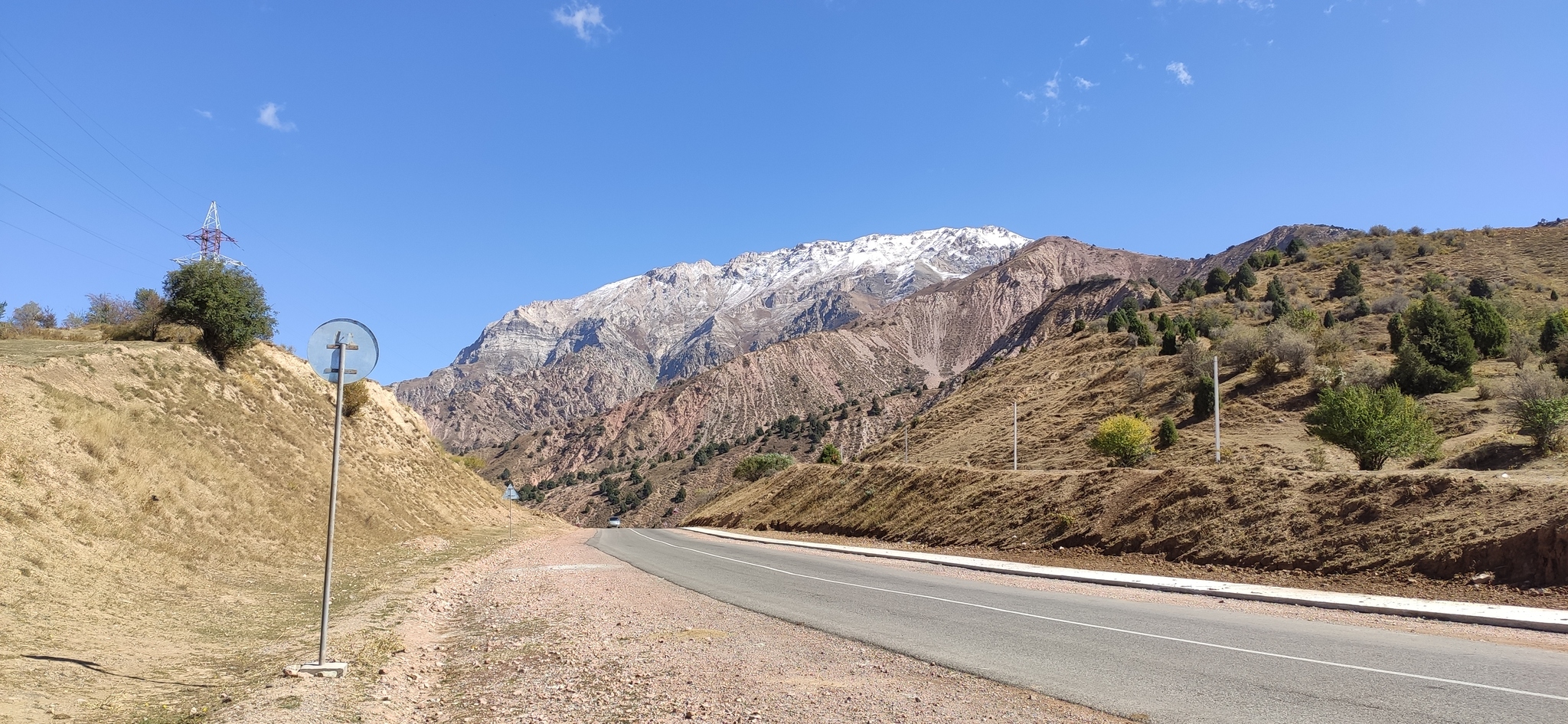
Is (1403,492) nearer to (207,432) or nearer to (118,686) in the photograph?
(118,686)

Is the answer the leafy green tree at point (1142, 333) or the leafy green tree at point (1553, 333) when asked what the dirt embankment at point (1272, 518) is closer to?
the leafy green tree at point (1553, 333)

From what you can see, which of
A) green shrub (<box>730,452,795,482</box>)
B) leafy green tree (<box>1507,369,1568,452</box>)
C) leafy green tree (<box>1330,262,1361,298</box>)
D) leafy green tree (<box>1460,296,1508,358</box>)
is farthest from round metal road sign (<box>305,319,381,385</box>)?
leafy green tree (<box>1330,262,1361,298</box>)

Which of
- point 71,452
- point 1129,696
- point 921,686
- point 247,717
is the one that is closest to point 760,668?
point 921,686

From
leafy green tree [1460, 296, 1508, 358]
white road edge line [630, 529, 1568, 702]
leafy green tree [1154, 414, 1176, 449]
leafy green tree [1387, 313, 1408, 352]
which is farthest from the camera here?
leafy green tree [1387, 313, 1408, 352]

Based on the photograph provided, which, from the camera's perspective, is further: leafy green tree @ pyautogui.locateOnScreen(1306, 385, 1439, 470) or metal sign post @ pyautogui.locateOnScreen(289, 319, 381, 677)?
leafy green tree @ pyautogui.locateOnScreen(1306, 385, 1439, 470)

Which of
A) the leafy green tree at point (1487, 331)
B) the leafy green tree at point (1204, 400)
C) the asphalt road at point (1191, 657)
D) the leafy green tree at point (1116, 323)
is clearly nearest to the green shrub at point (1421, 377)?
the leafy green tree at point (1487, 331)

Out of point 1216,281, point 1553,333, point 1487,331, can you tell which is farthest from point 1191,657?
point 1216,281

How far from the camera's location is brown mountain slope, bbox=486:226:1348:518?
5030 inches

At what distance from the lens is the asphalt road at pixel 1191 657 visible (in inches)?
264

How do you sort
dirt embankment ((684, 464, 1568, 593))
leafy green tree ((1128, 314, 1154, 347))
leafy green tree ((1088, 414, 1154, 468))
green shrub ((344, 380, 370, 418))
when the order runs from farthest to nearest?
leafy green tree ((1128, 314, 1154, 347))
green shrub ((344, 380, 370, 418))
leafy green tree ((1088, 414, 1154, 468))
dirt embankment ((684, 464, 1568, 593))

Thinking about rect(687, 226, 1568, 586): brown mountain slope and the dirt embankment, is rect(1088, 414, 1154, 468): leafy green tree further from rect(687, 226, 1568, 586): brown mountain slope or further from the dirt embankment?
the dirt embankment

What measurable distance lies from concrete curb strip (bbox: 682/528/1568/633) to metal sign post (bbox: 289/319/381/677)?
46.3 feet

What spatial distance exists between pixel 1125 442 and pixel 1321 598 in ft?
81.5

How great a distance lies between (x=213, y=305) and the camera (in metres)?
28.7
